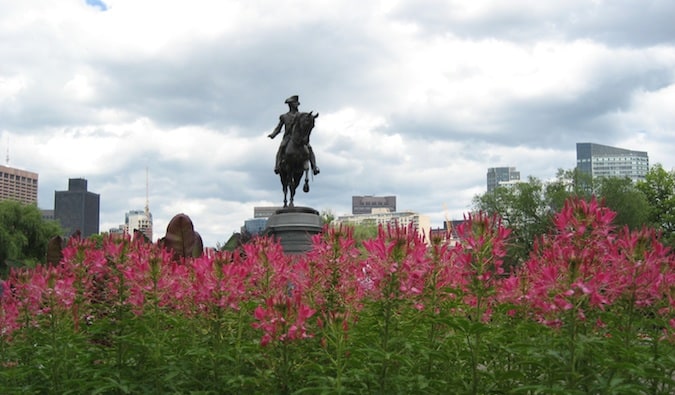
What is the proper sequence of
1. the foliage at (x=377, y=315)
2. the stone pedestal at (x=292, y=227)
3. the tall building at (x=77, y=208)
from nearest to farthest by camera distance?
the foliage at (x=377, y=315) → the stone pedestal at (x=292, y=227) → the tall building at (x=77, y=208)

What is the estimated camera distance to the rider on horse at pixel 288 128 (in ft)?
78.6

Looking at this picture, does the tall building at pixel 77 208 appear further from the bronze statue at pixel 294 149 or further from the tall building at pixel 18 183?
the bronze statue at pixel 294 149

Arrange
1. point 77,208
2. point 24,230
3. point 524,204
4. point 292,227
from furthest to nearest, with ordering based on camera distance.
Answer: point 77,208 → point 524,204 → point 24,230 → point 292,227

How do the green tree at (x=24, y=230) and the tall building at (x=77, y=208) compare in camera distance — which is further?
the tall building at (x=77, y=208)

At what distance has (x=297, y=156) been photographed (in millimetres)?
23578

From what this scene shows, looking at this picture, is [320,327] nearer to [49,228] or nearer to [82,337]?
A: [82,337]

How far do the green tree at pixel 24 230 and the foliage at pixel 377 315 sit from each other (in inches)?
1639

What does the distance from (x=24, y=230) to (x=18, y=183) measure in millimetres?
130641

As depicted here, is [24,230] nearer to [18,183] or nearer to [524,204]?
[524,204]

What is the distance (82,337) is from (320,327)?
2.22 metres

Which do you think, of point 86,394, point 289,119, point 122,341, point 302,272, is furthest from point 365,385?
point 289,119

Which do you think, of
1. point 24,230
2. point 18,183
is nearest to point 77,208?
point 18,183

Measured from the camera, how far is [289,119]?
24031 millimetres

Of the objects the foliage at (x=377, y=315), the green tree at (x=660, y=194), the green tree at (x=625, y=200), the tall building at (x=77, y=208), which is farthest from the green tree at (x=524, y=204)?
the tall building at (x=77, y=208)
